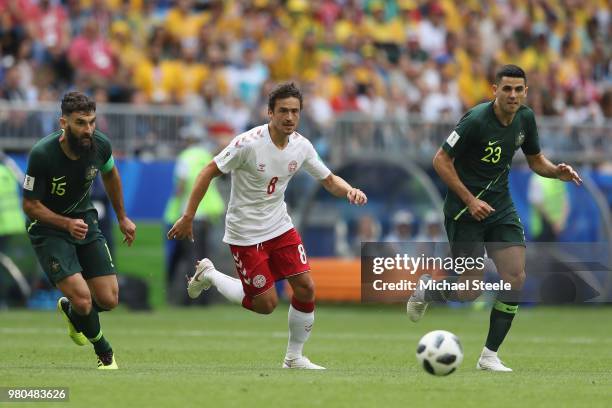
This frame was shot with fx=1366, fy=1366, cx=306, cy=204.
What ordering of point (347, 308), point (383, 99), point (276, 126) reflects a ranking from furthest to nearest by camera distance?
point (383, 99), point (347, 308), point (276, 126)

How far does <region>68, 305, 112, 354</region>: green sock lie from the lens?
11.6m

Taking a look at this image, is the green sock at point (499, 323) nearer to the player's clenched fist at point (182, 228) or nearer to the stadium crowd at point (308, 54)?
the player's clenched fist at point (182, 228)

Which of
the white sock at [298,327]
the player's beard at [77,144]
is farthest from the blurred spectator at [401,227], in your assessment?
the player's beard at [77,144]

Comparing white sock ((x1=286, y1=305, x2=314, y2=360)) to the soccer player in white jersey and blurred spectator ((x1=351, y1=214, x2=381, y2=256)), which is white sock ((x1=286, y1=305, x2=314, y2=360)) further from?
A: blurred spectator ((x1=351, y1=214, x2=381, y2=256))

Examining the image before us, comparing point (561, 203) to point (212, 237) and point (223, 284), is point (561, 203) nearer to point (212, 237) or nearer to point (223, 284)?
point (212, 237)

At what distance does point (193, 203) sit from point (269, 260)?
3.08 ft

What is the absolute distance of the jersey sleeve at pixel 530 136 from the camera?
12.3m

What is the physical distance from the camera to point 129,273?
21094mm

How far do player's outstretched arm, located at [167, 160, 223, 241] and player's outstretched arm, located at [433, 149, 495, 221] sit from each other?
1977 millimetres

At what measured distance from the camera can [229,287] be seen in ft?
40.7

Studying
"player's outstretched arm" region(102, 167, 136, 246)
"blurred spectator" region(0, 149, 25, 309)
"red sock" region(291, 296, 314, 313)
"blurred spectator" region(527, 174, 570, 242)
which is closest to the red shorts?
"red sock" region(291, 296, 314, 313)

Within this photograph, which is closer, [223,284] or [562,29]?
[223,284]

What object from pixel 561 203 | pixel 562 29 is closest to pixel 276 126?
pixel 561 203

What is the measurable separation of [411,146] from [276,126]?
1082 cm
